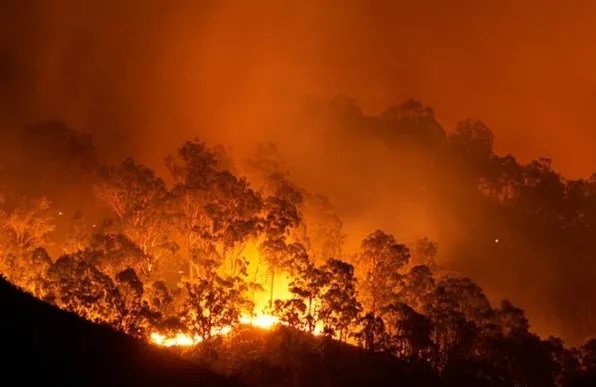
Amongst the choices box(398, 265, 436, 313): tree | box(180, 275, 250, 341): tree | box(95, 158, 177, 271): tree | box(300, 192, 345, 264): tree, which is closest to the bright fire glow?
box(180, 275, 250, 341): tree

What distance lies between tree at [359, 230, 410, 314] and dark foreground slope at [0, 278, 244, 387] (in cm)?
2181

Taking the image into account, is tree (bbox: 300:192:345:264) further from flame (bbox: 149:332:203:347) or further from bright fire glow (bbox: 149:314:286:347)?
flame (bbox: 149:332:203:347)

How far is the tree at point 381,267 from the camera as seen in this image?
1663 inches

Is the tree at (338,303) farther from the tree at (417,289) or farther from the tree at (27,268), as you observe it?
the tree at (27,268)

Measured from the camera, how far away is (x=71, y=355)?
18.6 m

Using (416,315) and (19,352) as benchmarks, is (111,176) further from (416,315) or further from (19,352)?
(19,352)

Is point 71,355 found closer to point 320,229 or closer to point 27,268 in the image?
point 27,268

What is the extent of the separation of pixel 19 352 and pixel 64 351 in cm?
129

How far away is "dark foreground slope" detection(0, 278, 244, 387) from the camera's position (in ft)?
57.1

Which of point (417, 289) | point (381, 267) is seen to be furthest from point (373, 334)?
point (381, 267)

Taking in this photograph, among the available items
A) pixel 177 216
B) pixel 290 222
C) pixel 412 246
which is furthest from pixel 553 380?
pixel 412 246

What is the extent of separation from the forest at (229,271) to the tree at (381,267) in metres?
0.08

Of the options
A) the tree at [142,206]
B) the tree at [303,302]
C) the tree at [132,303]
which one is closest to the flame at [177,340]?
the tree at [132,303]

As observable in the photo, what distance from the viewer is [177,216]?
43.4 metres
